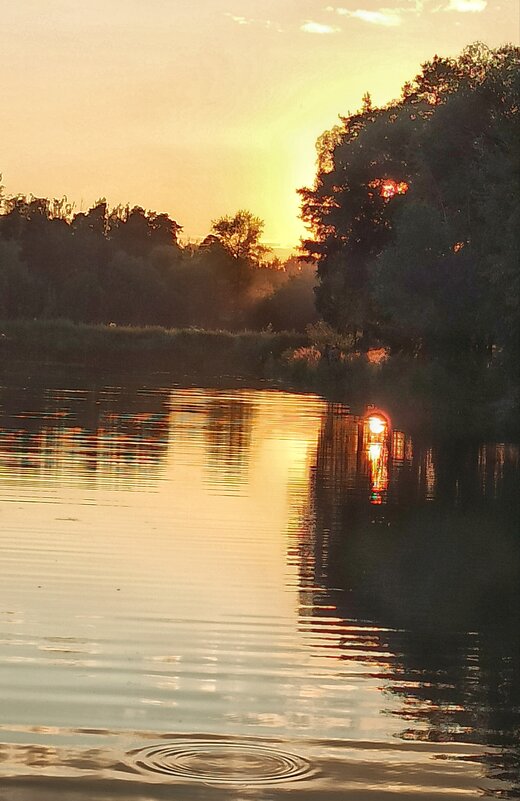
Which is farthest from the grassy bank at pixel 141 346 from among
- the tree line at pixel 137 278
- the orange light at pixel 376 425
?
the orange light at pixel 376 425

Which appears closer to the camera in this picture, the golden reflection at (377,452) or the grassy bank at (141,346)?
the golden reflection at (377,452)

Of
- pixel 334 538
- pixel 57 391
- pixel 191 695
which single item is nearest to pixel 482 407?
pixel 57 391

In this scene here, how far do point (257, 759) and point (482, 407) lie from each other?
34.2 metres

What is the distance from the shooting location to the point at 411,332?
4734 cm

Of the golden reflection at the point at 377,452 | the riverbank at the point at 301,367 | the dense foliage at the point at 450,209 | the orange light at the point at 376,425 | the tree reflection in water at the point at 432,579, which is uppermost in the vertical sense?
the dense foliage at the point at 450,209

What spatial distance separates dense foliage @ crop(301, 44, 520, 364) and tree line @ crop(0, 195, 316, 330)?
47.2 metres

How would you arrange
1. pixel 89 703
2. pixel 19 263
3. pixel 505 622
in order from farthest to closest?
pixel 19 263 → pixel 505 622 → pixel 89 703

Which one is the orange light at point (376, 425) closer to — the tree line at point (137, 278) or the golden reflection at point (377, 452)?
the golden reflection at point (377, 452)

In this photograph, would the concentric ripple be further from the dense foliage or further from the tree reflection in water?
the dense foliage

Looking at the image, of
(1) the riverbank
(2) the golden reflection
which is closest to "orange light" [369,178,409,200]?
(1) the riverbank

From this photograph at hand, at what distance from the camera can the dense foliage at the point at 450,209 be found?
36500 millimetres

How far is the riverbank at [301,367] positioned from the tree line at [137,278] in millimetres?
21908

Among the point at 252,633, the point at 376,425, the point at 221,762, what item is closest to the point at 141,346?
the point at 376,425

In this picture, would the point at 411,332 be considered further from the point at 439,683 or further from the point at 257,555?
the point at 439,683
